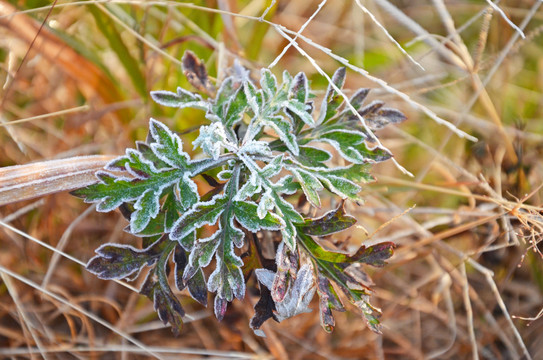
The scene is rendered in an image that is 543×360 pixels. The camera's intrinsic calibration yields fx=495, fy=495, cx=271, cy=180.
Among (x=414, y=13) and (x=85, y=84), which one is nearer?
(x=85, y=84)

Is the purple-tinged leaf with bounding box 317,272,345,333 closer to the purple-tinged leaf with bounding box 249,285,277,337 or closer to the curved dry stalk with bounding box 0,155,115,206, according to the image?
the purple-tinged leaf with bounding box 249,285,277,337

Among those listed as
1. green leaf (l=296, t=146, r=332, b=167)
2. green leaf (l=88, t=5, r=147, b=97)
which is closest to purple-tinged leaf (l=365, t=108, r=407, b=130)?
green leaf (l=296, t=146, r=332, b=167)

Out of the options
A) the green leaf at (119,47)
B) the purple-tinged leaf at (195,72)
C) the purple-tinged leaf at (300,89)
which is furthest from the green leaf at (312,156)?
the green leaf at (119,47)

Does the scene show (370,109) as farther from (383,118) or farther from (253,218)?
(253,218)

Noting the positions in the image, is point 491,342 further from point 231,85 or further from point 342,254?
point 231,85

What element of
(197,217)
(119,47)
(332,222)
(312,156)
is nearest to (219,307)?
(197,217)

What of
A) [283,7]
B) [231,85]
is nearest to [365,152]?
[231,85]
